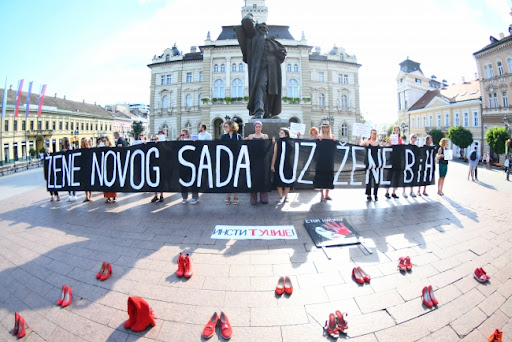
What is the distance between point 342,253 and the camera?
3.53 m

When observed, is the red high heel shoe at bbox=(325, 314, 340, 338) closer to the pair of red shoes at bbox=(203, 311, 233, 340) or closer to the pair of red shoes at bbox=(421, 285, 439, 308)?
the pair of red shoes at bbox=(203, 311, 233, 340)

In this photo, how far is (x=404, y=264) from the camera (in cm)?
312

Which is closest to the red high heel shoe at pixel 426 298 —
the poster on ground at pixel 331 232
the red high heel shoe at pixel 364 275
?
the red high heel shoe at pixel 364 275

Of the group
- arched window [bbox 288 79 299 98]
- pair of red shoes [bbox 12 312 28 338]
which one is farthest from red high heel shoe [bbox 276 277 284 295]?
arched window [bbox 288 79 299 98]

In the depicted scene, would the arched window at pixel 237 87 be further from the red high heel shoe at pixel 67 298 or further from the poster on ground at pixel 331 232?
the red high heel shoe at pixel 67 298

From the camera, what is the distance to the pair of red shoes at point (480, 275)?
2893 mm

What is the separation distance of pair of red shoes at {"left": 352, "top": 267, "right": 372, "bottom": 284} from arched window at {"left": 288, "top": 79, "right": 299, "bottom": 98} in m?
47.7

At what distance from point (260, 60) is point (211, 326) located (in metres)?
7.71

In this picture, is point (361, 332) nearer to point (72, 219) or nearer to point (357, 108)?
point (72, 219)

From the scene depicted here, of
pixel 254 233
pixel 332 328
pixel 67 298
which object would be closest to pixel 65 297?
pixel 67 298

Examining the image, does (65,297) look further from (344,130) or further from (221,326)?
(344,130)

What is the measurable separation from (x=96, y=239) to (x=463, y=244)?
6.26 metres

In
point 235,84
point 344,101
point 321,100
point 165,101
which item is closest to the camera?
point 235,84

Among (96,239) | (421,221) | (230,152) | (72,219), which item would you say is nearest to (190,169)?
(230,152)
